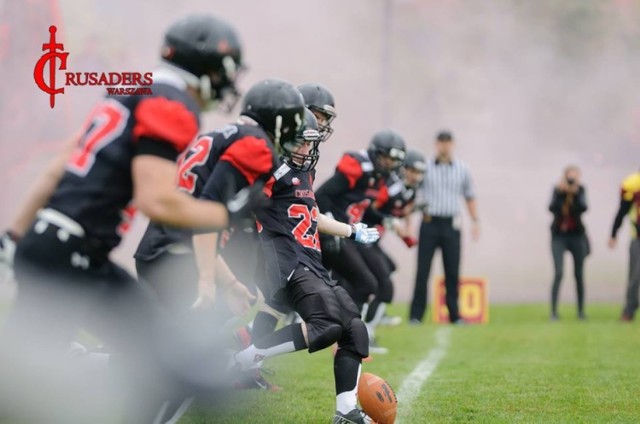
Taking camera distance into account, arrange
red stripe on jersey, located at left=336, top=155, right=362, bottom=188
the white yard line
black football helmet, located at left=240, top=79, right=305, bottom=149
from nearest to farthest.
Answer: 1. black football helmet, located at left=240, top=79, right=305, bottom=149
2. the white yard line
3. red stripe on jersey, located at left=336, top=155, right=362, bottom=188

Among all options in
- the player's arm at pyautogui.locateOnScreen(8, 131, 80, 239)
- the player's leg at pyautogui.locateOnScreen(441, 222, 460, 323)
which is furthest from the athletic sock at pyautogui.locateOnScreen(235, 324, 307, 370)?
the player's leg at pyautogui.locateOnScreen(441, 222, 460, 323)

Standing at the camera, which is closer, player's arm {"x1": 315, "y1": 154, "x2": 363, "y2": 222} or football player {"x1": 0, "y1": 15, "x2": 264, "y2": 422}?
football player {"x1": 0, "y1": 15, "x2": 264, "y2": 422}

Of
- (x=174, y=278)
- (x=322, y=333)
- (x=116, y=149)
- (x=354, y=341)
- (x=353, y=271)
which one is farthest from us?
(x=353, y=271)

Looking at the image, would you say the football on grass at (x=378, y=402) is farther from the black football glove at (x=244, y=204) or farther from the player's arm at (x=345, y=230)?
the black football glove at (x=244, y=204)

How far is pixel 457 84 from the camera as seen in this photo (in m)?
18.0

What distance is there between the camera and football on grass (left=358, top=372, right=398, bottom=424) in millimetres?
4691

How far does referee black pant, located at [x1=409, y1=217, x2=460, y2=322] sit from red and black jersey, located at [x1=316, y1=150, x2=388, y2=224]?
3644 mm

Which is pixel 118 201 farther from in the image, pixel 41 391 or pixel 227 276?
pixel 227 276

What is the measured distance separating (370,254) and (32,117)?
10.4 m

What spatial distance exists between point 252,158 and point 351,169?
10.6 ft

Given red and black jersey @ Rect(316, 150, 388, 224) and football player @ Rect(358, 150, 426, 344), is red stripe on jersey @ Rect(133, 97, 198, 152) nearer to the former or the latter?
red and black jersey @ Rect(316, 150, 388, 224)

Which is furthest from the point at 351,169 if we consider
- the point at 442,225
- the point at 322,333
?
the point at 442,225

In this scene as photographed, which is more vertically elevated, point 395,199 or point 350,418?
point 395,199

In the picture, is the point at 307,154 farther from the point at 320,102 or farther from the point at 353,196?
the point at 353,196
